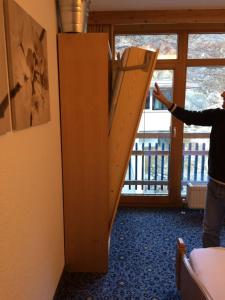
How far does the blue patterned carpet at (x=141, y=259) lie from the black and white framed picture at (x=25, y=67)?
1469mm

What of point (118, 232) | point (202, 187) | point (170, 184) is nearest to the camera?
point (118, 232)

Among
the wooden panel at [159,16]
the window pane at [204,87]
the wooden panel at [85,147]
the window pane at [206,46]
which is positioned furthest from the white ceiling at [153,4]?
the wooden panel at [85,147]

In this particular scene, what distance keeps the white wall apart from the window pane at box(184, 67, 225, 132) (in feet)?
7.20

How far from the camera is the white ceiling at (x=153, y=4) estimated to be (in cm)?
279

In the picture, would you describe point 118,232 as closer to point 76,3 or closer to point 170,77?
point 170,77

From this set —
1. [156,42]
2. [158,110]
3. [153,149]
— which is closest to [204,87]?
[158,110]

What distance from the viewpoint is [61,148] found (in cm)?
217

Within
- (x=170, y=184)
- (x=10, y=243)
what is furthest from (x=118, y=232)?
(x=10, y=243)

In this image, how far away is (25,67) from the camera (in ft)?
4.12

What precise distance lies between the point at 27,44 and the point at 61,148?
1028mm

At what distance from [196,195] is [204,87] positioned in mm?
1514

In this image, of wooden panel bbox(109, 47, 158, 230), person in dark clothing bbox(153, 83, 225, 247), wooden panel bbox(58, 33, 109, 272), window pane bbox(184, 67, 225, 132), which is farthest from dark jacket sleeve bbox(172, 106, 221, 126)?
window pane bbox(184, 67, 225, 132)

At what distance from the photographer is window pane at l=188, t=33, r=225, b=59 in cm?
341

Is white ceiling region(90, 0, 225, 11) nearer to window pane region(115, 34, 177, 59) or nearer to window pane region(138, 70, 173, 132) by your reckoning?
window pane region(115, 34, 177, 59)
